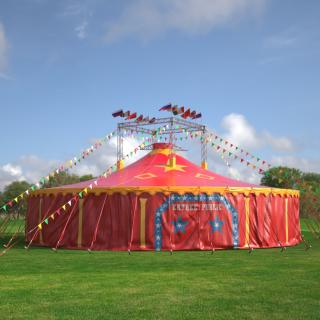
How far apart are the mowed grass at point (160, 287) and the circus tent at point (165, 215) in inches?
54.2

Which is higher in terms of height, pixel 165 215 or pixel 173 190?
pixel 173 190

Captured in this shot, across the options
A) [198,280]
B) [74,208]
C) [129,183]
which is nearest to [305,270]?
[198,280]

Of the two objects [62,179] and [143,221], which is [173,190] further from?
[62,179]

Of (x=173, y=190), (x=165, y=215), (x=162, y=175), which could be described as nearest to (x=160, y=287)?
(x=165, y=215)

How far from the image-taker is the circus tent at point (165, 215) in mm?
10828

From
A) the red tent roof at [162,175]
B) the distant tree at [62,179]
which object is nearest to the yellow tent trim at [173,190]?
the red tent roof at [162,175]

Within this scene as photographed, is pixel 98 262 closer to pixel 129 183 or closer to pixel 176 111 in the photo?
pixel 129 183

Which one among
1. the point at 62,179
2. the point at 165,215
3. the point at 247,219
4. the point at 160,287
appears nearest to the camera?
the point at 160,287

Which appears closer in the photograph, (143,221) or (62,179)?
(143,221)

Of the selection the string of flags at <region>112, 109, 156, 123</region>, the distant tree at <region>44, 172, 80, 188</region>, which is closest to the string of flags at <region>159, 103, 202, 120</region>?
the string of flags at <region>112, 109, 156, 123</region>

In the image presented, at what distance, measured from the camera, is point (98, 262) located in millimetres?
8578

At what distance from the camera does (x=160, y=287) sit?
6.07 meters

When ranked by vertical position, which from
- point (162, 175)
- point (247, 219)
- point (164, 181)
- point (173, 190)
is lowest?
point (247, 219)

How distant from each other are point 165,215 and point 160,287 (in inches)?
187
